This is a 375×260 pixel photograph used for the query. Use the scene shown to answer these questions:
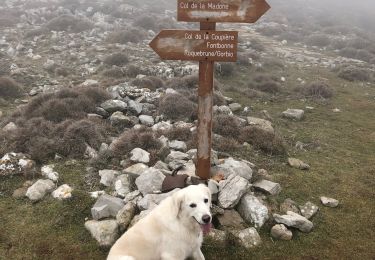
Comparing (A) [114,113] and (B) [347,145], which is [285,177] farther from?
(A) [114,113]

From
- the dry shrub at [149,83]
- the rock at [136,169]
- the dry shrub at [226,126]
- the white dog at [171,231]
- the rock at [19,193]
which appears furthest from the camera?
the dry shrub at [149,83]

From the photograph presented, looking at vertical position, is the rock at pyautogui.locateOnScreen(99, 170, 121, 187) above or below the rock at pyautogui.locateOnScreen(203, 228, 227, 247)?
above

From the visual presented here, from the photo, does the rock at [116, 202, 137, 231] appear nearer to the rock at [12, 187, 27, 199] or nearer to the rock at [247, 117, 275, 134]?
the rock at [12, 187, 27, 199]

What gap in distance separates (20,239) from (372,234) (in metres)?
5.67

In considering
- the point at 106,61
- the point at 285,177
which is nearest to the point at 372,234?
the point at 285,177

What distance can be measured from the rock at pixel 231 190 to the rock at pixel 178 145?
199cm

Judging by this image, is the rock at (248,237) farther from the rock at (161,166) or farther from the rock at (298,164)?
the rock at (298,164)

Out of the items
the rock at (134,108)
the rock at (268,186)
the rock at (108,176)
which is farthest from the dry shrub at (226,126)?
the rock at (108,176)

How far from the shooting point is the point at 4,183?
7375 millimetres

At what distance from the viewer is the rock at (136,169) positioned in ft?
23.4

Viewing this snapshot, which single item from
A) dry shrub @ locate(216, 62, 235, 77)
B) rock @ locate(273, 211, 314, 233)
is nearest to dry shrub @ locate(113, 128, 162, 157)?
rock @ locate(273, 211, 314, 233)

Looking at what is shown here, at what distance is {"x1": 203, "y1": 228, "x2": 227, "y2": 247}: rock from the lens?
18.9ft

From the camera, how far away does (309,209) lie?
6762 mm

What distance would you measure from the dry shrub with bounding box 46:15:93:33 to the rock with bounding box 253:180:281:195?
23.0 m
